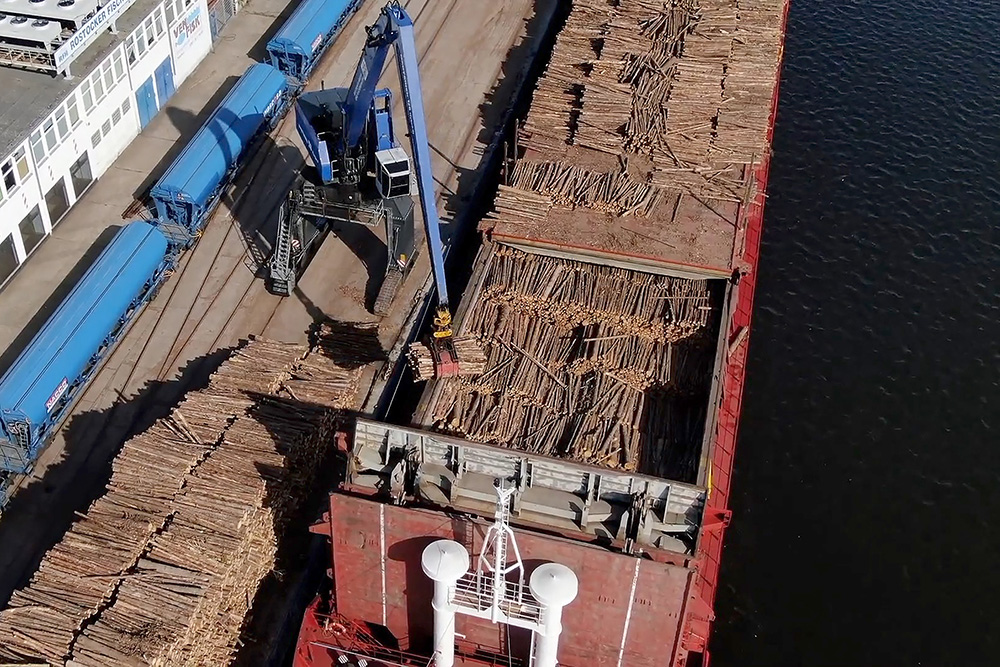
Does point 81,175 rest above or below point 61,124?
below

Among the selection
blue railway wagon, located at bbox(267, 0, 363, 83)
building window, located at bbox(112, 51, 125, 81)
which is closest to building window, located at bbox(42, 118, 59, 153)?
building window, located at bbox(112, 51, 125, 81)

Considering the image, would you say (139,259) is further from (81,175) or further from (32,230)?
(81,175)

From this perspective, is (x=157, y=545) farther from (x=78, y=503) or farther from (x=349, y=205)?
(x=349, y=205)

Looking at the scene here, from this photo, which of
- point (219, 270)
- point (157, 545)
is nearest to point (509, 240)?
point (219, 270)

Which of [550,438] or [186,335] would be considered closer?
[550,438]

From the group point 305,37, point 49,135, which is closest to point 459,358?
point 49,135

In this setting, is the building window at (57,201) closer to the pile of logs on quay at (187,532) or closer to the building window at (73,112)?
the building window at (73,112)
